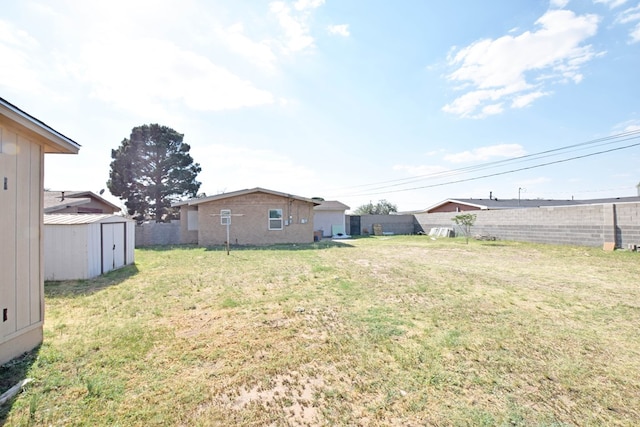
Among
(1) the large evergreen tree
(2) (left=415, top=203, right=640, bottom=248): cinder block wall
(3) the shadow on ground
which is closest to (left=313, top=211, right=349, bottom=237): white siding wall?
(3) the shadow on ground

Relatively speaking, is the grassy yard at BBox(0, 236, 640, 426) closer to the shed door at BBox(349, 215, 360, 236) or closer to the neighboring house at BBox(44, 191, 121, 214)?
the neighboring house at BBox(44, 191, 121, 214)

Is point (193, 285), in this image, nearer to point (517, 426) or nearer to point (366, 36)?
point (517, 426)

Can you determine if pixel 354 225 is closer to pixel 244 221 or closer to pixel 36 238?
pixel 244 221

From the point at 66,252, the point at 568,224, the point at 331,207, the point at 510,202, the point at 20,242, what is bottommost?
the point at 66,252

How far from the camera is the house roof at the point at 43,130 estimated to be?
2707mm

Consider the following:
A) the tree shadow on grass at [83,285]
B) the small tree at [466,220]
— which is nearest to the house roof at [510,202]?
the small tree at [466,220]

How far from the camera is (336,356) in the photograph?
298 centimetres

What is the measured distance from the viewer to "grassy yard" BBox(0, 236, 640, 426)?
2.12m

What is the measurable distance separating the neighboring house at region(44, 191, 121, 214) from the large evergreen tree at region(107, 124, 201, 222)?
3.14 metres

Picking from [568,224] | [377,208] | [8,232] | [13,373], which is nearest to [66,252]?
[8,232]

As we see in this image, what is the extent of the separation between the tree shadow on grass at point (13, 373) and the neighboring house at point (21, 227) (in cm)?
9

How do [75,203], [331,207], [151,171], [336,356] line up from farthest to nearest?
[331,207]
[151,171]
[75,203]
[336,356]

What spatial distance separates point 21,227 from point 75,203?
1218 centimetres

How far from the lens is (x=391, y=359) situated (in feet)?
9.50
